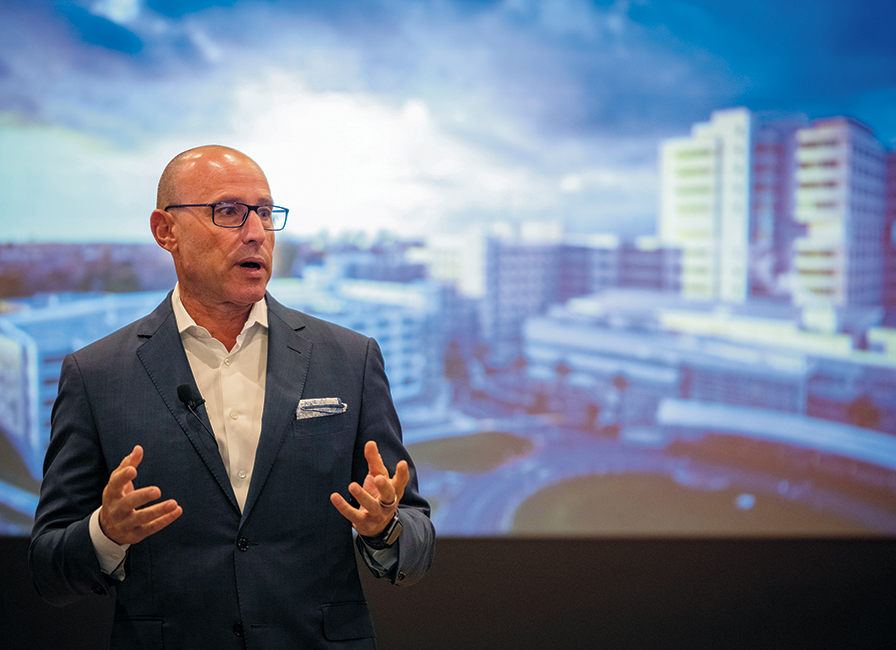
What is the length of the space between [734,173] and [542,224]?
116 centimetres

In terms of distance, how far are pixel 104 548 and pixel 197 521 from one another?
0.51 feet

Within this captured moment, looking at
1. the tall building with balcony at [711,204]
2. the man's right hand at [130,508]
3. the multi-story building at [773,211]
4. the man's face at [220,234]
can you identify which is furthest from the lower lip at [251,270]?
the multi-story building at [773,211]

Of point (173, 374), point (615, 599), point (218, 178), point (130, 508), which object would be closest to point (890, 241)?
point (615, 599)

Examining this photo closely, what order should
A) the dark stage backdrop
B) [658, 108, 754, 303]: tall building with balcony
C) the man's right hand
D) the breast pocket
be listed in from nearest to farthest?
1. the man's right hand
2. the breast pocket
3. the dark stage backdrop
4. [658, 108, 754, 303]: tall building with balcony

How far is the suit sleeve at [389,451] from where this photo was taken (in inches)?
47.9

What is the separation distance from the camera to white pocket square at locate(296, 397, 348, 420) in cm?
126

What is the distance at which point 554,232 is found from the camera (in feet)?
12.2

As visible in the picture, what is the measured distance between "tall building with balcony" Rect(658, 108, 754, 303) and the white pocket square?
293 centimetres

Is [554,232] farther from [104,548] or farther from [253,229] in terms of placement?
[104,548]

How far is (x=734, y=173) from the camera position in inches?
146

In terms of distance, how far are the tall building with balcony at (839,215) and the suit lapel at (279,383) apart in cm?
332

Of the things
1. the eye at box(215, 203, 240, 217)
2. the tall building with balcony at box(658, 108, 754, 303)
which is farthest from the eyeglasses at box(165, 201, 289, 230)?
the tall building with balcony at box(658, 108, 754, 303)

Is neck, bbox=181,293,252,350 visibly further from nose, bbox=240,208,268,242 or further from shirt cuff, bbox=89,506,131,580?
shirt cuff, bbox=89,506,131,580

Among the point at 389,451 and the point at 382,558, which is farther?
the point at 389,451
